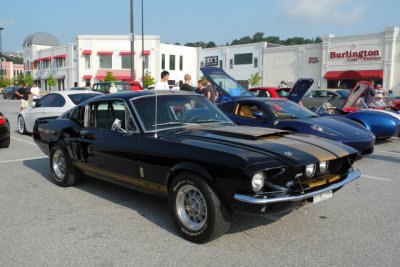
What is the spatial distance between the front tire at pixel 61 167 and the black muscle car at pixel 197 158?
0.03 m

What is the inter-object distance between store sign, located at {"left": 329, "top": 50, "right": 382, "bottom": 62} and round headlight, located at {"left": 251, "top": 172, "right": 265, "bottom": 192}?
41.4m

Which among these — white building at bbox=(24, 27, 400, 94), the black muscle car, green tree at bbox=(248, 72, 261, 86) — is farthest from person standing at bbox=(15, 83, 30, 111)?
green tree at bbox=(248, 72, 261, 86)

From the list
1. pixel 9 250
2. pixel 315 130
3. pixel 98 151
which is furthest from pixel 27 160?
pixel 315 130

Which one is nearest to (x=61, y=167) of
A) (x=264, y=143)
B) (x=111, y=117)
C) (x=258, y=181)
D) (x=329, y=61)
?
(x=111, y=117)

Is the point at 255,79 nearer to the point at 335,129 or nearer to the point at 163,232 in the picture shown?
the point at 335,129

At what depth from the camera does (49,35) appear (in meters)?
83.1

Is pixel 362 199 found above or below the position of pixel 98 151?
below

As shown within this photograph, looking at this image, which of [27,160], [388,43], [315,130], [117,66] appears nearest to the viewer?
[315,130]

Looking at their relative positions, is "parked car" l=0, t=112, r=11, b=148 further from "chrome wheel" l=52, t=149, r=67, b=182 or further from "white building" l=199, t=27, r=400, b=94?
"white building" l=199, t=27, r=400, b=94

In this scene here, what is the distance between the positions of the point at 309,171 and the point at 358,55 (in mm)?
41935

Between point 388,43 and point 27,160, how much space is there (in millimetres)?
39425

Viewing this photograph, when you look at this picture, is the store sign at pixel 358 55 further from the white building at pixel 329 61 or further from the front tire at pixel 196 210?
the front tire at pixel 196 210

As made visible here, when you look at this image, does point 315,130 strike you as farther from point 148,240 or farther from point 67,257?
point 67,257

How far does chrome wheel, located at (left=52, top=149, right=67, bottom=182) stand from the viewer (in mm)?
6022
